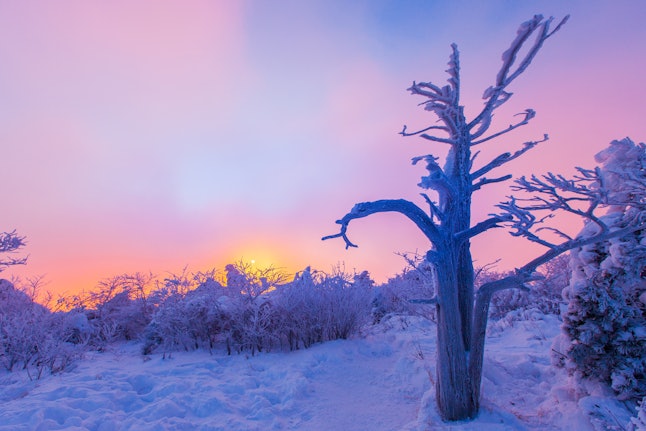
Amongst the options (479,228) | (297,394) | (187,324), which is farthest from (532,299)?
(187,324)

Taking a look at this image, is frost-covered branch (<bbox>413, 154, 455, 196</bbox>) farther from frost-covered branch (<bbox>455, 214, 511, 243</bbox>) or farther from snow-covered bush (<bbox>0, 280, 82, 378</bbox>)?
snow-covered bush (<bbox>0, 280, 82, 378</bbox>)

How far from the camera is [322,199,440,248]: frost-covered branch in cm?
411

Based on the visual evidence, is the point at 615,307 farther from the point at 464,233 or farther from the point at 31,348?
the point at 31,348

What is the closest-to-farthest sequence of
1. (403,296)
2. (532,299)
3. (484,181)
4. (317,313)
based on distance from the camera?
(484,181), (317,313), (532,299), (403,296)

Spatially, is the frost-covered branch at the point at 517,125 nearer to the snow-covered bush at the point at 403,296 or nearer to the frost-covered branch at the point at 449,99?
the frost-covered branch at the point at 449,99

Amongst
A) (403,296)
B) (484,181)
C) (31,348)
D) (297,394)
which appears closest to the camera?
(484,181)

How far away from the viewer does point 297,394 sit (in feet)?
17.5

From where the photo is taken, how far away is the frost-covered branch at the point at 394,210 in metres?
4.11

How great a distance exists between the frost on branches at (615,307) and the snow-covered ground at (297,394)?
35cm

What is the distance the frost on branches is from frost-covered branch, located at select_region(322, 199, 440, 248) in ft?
6.05

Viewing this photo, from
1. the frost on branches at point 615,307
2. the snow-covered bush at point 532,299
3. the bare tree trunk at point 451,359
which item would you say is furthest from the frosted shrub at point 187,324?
the snow-covered bush at point 532,299

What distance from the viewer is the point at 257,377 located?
605cm

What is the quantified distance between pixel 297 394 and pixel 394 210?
129 inches

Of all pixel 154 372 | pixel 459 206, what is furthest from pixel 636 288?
pixel 154 372
